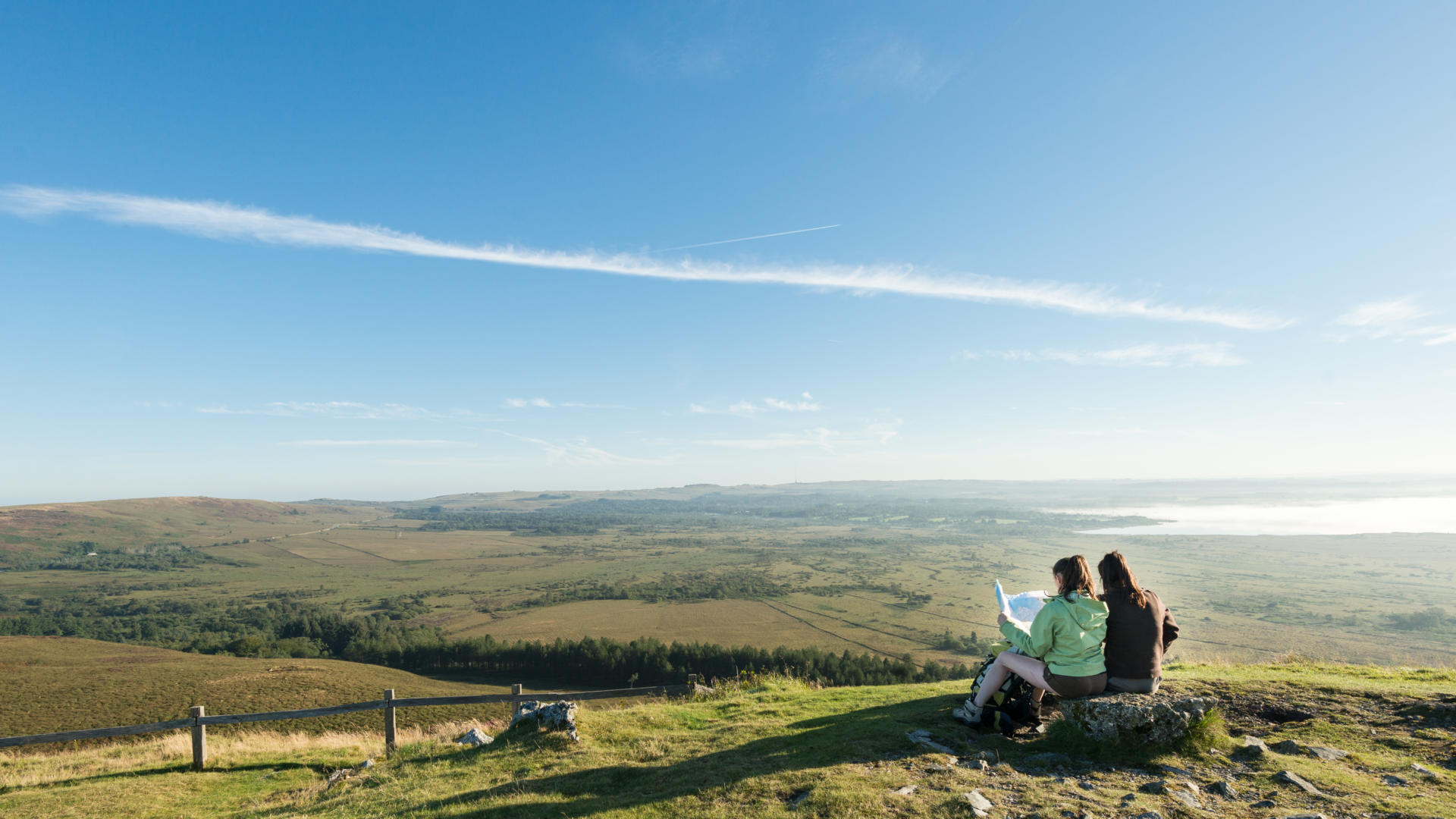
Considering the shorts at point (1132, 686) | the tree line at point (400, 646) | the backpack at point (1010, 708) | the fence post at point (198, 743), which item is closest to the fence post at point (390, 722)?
the fence post at point (198, 743)

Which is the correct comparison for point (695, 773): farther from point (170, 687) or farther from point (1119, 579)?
point (170, 687)

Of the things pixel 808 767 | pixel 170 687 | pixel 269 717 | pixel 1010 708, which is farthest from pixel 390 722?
pixel 170 687

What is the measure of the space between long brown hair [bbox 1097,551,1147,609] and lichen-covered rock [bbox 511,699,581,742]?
837cm

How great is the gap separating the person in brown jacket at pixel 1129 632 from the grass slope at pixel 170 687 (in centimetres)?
3971

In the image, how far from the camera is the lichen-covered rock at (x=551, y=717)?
33.2 ft

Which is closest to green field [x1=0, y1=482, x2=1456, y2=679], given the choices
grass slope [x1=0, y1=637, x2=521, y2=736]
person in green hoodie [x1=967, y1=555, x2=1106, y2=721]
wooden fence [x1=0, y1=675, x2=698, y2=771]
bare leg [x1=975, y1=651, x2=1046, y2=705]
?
grass slope [x1=0, y1=637, x2=521, y2=736]

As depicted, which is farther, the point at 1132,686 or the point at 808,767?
the point at 1132,686

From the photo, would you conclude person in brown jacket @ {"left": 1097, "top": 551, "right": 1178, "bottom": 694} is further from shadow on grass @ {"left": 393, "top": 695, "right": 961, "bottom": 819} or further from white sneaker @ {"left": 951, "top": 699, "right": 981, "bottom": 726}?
shadow on grass @ {"left": 393, "top": 695, "right": 961, "bottom": 819}

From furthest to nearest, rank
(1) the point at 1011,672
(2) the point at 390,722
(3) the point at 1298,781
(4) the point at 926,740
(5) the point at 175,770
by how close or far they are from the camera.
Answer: (2) the point at 390,722
(5) the point at 175,770
(1) the point at 1011,672
(4) the point at 926,740
(3) the point at 1298,781

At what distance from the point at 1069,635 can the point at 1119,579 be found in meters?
1.03

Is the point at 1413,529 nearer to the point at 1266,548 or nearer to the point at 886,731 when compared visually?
the point at 1266,548

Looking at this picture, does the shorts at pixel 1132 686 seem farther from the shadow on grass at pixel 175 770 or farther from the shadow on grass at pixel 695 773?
the shadow on grass at pixel 175 770

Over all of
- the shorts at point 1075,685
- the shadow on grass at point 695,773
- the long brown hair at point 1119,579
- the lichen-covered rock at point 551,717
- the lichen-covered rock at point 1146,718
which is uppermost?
the long brown hair at point 1119,579

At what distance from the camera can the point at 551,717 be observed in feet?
34.1
